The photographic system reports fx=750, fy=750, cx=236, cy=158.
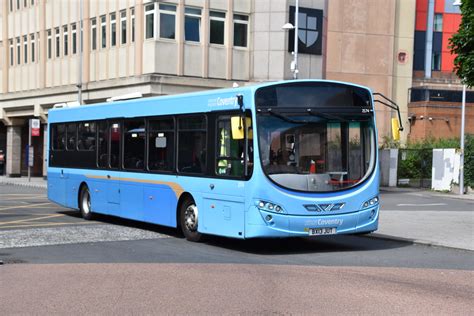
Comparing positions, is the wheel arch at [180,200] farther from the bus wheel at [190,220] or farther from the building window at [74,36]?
the building window at [74,36]

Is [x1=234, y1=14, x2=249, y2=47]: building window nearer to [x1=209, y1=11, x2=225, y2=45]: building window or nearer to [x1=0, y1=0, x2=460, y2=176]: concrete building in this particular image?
[x1=0, y1=0, x2=460, y2=176]: concrete building

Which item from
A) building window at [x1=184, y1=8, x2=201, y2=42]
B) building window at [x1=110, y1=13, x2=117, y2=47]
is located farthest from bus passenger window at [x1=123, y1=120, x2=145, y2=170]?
building window at [x1=110, y1=13, x2=117, y2=47]

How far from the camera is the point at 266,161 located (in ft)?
40.3

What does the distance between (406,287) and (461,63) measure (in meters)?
7.88

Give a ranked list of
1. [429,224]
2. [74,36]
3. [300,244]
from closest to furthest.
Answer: [300,244]
[429,224]
[74,36]

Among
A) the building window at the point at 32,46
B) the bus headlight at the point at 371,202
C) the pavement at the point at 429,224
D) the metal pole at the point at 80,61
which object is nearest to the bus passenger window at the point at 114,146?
the pavement at the point at 429,224

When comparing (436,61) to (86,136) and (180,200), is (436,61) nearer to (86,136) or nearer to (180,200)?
(86,136)

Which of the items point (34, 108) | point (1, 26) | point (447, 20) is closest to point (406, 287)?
point (34, 108)

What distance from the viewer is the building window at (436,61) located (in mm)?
70438

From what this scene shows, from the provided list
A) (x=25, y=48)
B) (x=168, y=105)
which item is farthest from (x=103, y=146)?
(x=25, y=48)

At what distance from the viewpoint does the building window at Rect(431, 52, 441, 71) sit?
70.4 metres

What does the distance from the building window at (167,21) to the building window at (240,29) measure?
3293 millimetres

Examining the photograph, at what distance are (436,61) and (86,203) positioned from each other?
5755cm

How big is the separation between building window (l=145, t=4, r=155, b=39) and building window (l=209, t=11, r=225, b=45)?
2.78 meters
